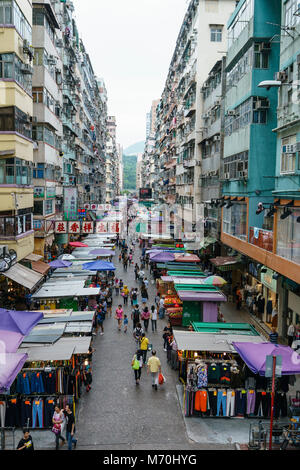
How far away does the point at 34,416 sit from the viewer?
12242 millimetres

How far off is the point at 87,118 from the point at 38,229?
118 feet

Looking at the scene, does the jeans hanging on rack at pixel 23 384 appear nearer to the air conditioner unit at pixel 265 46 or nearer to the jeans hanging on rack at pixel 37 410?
the jeans hanging on rack at pixel 37 410

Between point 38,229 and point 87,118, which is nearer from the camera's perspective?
point 38,229

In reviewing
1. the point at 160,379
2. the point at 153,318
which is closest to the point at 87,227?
the point at 153,318

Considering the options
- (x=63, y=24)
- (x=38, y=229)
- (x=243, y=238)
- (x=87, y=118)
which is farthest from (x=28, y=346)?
(x=87, y=118)

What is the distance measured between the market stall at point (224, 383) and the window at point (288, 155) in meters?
7.61

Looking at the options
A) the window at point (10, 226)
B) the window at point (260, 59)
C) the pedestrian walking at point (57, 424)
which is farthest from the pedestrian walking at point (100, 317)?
the window at point (260, 59)

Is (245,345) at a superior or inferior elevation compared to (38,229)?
inferior

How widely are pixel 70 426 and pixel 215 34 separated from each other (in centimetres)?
3929

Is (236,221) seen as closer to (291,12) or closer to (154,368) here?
(291,12)

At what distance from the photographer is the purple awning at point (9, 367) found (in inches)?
434

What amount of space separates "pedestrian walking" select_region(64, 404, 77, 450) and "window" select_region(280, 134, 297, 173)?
1259 centimetres

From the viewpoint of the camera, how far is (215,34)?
41469 mm
